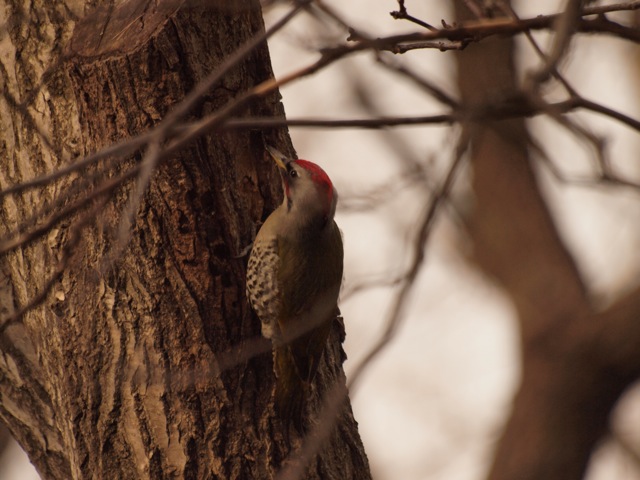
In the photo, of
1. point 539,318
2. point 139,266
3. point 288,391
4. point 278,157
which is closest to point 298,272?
point 278,157

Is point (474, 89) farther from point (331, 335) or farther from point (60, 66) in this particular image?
point (60, 66)

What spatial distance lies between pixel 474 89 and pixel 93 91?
235 inches

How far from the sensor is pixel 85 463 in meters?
3.23

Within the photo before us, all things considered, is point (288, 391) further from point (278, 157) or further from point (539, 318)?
point (539, 318)

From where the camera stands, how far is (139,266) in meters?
3.22


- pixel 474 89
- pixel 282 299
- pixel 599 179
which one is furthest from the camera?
pixel 474 89

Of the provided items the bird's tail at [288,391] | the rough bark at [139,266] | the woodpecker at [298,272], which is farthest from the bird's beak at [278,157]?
the bird's tail at [288,391]

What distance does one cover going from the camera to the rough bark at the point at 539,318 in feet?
18.9

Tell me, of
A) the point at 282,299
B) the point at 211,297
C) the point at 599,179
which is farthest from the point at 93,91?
the point at 599,179

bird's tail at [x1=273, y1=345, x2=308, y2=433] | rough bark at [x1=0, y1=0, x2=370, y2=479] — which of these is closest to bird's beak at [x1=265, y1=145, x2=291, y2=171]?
rough bark at [x1=0, y1=0, x2=370, y2=479]

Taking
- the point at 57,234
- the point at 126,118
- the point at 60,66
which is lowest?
the point at 57,234

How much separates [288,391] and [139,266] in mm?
698

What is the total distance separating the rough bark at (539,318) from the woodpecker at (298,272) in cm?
82

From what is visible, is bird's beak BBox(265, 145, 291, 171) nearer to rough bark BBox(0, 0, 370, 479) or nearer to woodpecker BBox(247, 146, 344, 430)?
woodpecker BBox(247, 146, 344, 430)
